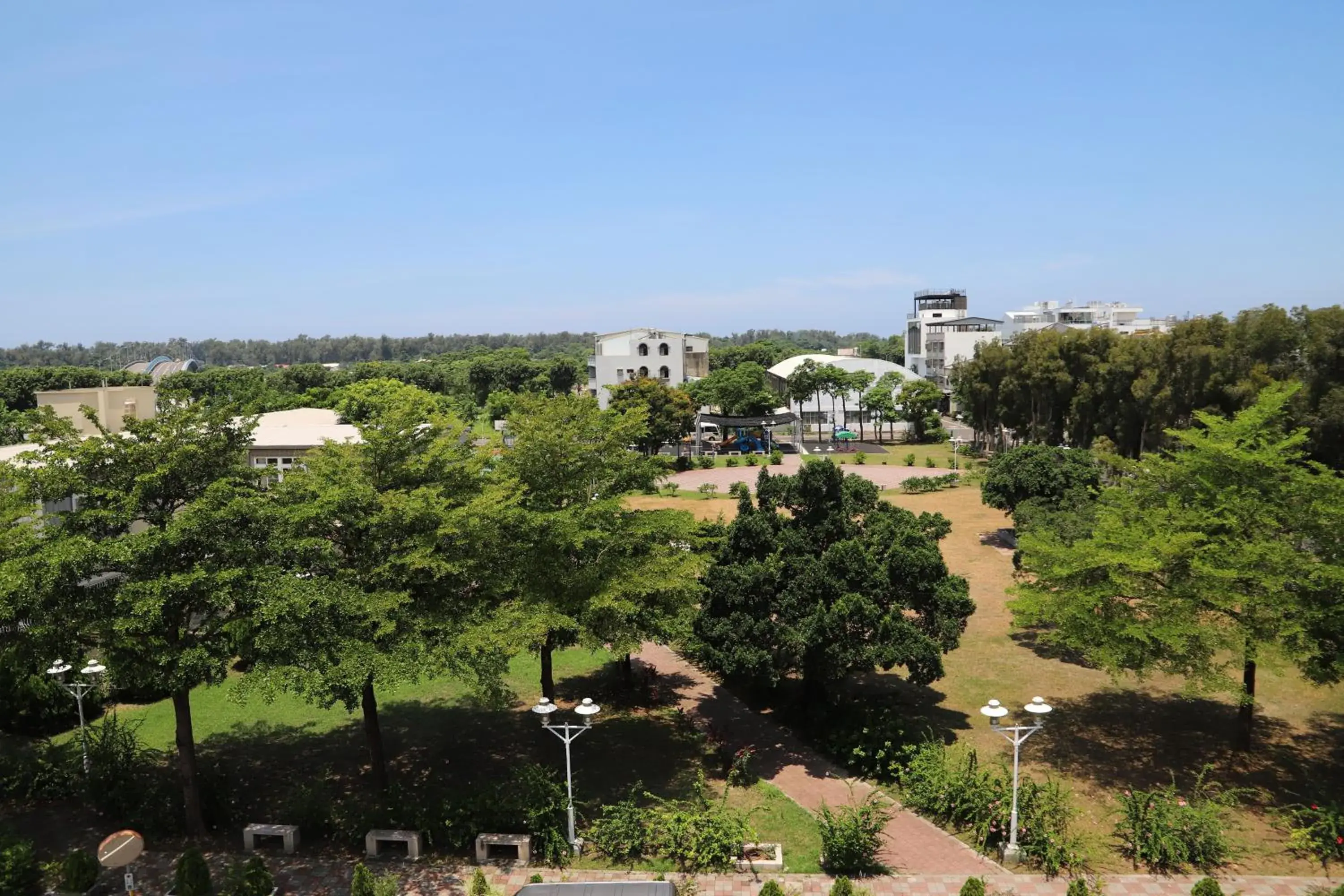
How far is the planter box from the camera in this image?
12.4m

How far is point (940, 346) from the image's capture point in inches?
3137

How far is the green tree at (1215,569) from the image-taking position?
13.3 meters

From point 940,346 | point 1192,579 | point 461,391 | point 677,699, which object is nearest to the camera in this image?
point 1192,579

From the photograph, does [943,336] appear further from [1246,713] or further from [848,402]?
[1246,713]

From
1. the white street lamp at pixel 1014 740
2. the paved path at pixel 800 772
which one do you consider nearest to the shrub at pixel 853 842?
the paved path at pixel 800 772

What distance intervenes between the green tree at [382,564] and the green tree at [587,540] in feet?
2.28

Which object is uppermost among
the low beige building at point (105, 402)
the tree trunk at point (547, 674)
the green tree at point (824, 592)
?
the low beige building at point (105, 402)

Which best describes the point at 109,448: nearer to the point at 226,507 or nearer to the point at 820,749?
the point at 226,507

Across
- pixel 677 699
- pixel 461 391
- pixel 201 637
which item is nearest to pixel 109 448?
pixel 201 637

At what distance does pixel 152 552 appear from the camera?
11.3 metres

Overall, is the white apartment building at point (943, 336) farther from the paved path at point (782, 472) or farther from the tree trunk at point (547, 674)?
the tree trunk at point (547, 674)

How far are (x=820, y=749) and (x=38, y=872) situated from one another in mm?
12374

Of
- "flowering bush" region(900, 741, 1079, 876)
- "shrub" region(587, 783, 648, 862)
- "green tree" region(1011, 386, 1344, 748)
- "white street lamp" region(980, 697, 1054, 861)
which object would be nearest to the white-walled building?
"green tree" region(1011, 386, 1344, 748)

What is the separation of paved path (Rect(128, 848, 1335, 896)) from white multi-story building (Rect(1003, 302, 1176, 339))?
81040 mm
